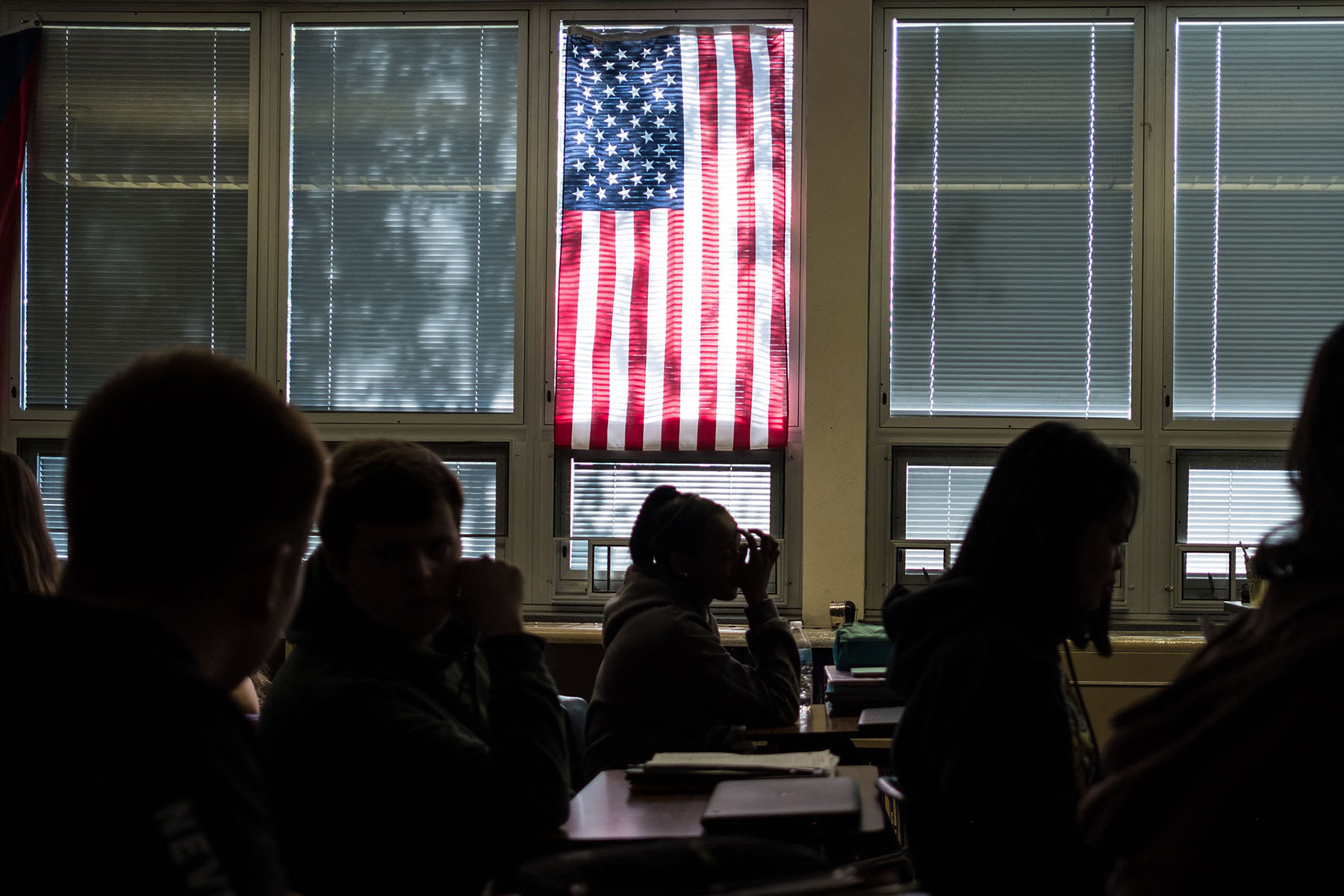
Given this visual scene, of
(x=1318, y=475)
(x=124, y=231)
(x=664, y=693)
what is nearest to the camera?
(x=1318, y=475)

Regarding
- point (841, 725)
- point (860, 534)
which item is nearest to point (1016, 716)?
point (841, 725)

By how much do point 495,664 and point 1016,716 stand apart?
743 millimetres

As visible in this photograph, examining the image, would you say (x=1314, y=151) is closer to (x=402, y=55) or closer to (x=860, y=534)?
(x=860, y=534)

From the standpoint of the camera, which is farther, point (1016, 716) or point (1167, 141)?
point (1167, 141)

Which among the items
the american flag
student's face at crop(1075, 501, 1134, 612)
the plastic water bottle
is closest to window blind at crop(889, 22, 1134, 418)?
the american flag

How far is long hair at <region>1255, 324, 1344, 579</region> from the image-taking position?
95cm

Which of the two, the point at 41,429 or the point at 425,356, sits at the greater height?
the point at 425,356

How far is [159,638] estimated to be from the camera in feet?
2.56

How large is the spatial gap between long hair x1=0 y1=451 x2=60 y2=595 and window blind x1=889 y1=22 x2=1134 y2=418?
3.18 meters

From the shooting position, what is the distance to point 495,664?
1.72 m

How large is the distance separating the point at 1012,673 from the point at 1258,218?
3631mm

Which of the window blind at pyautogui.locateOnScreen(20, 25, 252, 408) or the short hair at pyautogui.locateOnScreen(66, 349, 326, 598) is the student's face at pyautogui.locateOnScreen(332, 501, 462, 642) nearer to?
the short hair at pyautogui.locateOnScreen(66, 349, 326, 598)

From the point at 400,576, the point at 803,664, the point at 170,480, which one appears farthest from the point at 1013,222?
the point at 170,480

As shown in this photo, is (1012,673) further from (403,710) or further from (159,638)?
(159,638)
